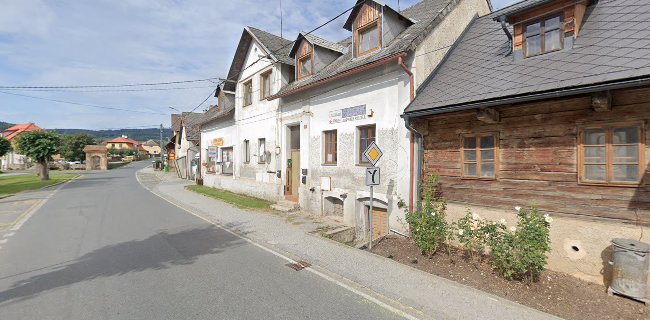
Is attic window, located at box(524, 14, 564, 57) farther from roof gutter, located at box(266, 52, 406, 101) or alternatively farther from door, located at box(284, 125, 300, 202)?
door, located at box(284, 125, 300, 202)

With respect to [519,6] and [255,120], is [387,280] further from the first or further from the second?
[255,120]

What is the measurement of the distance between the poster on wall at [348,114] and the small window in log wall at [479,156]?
347 cm

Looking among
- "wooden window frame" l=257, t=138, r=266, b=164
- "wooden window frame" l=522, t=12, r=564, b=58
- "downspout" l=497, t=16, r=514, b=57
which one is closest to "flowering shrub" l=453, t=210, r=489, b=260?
"wooden window frame" l=522, t=12, r=564, b=58

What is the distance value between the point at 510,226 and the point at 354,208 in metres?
4.77

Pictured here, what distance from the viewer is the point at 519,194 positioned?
22.0 feet

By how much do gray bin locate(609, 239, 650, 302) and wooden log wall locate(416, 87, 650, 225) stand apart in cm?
66

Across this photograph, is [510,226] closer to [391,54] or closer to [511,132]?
[511,132]

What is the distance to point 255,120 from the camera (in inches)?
652

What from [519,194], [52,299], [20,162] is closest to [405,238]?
[519,194]

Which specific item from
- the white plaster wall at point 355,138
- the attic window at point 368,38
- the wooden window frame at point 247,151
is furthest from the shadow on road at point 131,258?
the wooden window frame at point 247,151

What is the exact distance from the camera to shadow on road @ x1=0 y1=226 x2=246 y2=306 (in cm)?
526

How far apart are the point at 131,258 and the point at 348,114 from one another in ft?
24.4

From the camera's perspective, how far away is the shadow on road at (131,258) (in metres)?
5.26

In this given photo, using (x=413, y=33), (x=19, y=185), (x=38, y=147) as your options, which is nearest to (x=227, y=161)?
(x=413, y=33)
